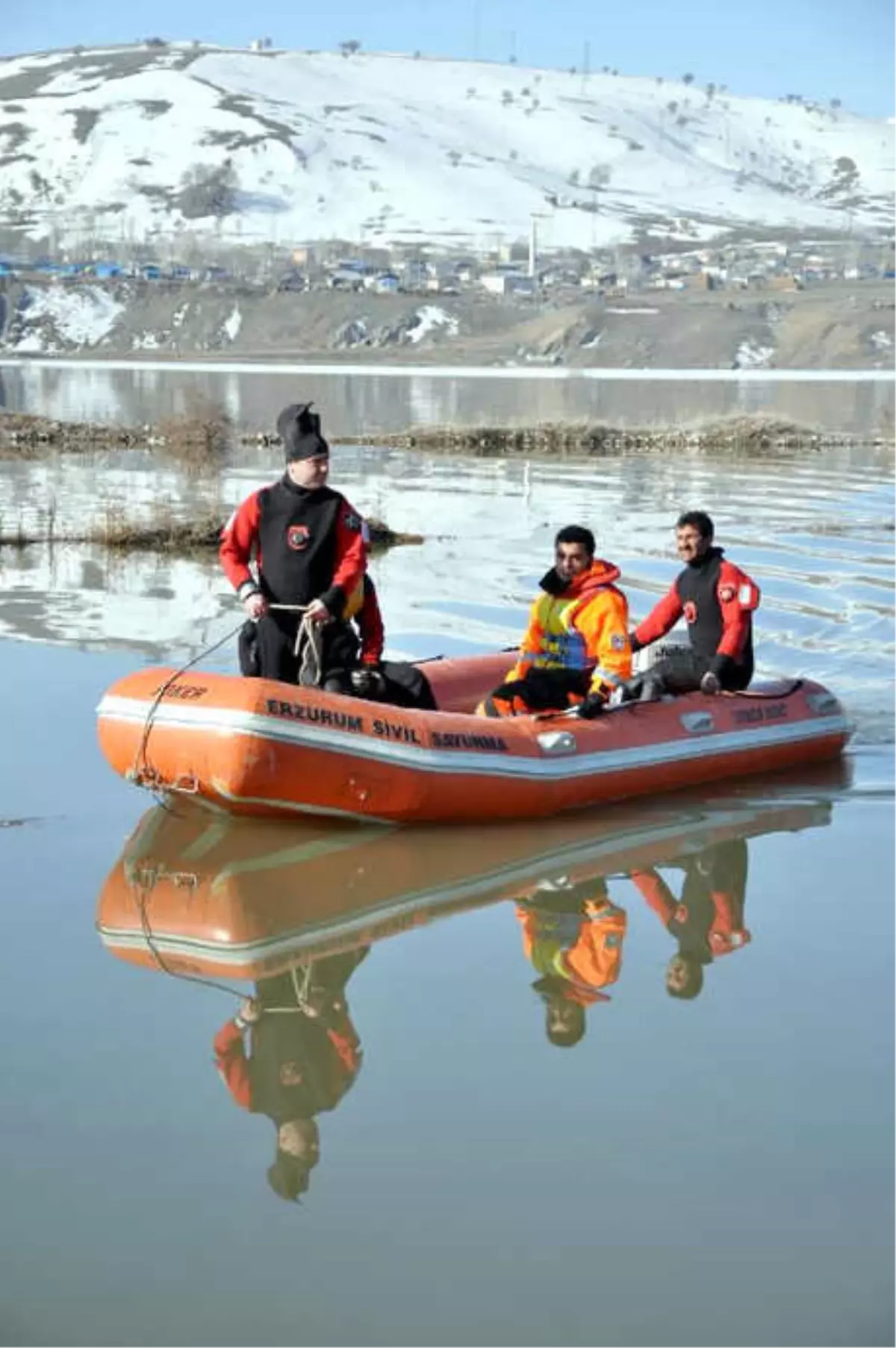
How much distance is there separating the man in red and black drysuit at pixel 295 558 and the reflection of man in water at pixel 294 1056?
1984 mm

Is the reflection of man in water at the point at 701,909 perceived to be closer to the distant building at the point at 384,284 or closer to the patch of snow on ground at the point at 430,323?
the patch of snow on ground at the point at 430,323

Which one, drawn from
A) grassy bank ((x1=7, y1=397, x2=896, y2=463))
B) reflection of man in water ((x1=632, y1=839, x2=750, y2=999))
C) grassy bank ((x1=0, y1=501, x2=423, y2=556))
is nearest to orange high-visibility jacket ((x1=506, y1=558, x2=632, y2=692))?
reflection of man in water ((x1=632, y1=839, x2=750, y2=999))

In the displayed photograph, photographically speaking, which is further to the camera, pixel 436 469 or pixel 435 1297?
pixel 436 469

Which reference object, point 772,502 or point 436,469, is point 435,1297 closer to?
point 772,502

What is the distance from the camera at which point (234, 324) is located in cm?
10638

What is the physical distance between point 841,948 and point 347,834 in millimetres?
2451

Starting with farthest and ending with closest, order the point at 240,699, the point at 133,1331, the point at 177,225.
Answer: the point at 177,225, the point at 240,699, the point at 133,1331

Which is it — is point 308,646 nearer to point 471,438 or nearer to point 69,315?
point 471,438

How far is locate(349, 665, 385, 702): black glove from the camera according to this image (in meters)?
8.94

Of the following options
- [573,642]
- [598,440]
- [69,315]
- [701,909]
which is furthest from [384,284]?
[701,909]

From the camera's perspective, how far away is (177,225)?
576 feet

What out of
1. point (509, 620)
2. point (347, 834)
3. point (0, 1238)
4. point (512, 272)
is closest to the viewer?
point (0, 1238)

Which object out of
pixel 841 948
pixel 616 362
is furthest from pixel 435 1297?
pixel 616 362

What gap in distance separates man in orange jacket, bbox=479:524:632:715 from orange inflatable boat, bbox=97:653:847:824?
24 centimetres
